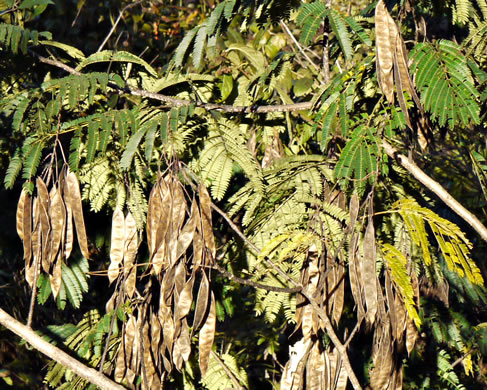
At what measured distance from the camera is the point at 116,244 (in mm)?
2229

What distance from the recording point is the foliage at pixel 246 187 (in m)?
1.99

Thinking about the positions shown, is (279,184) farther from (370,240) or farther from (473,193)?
(473,193)

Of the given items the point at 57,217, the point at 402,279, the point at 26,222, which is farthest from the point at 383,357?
the point at 26,222

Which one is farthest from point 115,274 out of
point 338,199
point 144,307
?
point 338,199

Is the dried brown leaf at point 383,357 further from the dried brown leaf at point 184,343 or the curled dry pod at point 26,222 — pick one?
the curled dry pod at point 26,222

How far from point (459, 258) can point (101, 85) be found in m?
1.32

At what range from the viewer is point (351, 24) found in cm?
215

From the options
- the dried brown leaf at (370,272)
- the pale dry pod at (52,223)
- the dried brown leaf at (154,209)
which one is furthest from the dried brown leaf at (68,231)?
the dried brown leaf at (370,272)

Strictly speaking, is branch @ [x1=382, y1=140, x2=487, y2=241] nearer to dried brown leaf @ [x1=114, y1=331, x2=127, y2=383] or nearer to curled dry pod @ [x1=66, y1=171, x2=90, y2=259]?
curled dry pod @ [x1=66, y1=171, x2=90, y2=259]

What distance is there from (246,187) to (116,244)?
1.80ft

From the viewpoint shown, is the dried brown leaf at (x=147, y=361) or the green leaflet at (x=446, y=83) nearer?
the green leaflet at (x=446, y=83)

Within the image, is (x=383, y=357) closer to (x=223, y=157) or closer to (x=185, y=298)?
(x=185, y=298)

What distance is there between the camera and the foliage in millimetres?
1993

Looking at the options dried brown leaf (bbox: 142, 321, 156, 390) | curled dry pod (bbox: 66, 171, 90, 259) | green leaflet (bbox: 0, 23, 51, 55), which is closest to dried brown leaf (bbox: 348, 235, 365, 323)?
dried brown leaf (bbox: 142, 321, 156, 390)
